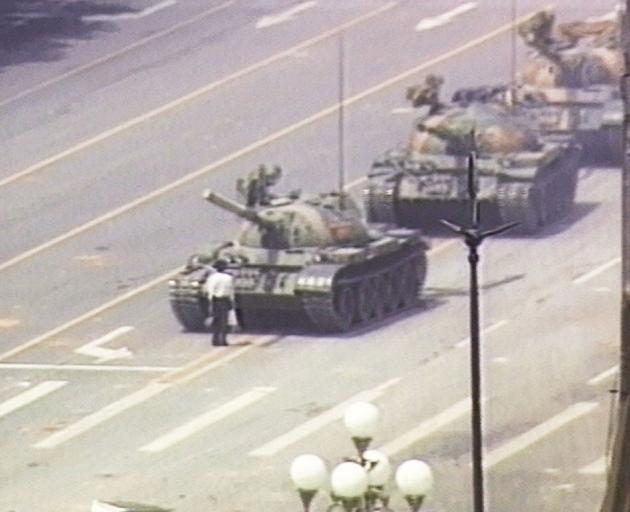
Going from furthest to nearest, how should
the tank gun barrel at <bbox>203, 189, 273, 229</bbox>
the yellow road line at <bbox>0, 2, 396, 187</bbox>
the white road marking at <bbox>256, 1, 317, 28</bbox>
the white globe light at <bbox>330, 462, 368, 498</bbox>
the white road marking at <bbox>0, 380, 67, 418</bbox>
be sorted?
1. the yellow road line at <bbox>0, 2, 396, 187</bbox>
2. the white road marking at <bbox>256, 1, 317, 28</bbox>
3. the tank gun barrel at <bbox>203, 189, 273, 229</bbox>
4. the white road marking at <bbox>0, 380, 67, 418</bbox>
5. the white globe light at <bbox>330, 462, 368, 498</bbox>

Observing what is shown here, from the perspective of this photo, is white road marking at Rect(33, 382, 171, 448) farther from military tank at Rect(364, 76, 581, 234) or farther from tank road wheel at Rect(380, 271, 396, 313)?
military tank at Rect(364, 76, 581, 234)

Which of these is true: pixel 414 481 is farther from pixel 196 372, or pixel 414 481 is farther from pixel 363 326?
pixel 196 372

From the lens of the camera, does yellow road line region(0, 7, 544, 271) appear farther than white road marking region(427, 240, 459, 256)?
Yes

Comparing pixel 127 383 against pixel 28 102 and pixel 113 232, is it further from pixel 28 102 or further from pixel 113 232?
pixel 28 102

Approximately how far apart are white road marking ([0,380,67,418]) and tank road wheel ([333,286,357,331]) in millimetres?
1842

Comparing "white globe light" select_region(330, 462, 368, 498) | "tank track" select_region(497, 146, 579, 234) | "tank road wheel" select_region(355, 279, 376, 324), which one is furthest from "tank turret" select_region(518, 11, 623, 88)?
"white globe light" select_region(330, 462, 368, 498)

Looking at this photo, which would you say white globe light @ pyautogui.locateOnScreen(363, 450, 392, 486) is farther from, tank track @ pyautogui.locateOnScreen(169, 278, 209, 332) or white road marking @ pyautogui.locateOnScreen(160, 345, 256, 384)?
tank track @ pyautogui.locateOnScreen(169, 278, 209, 332)

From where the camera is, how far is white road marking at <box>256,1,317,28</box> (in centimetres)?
1398

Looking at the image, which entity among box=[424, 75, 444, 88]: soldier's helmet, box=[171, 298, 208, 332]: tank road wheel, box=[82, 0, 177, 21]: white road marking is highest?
box=[82, 0, 177, 21]: white road marking

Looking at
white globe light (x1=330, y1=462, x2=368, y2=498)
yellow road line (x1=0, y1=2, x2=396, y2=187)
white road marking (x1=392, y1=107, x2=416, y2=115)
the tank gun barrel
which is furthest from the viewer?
yellow road line (x1=0, y1=2, x2=396, y2=187)

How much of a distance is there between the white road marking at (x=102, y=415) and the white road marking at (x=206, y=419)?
303mm

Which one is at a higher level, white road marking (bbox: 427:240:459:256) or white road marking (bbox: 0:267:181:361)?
white road marking (bbox: 427:240:459:256)

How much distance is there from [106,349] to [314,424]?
1.57m

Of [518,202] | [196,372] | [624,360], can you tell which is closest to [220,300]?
[196,372]
